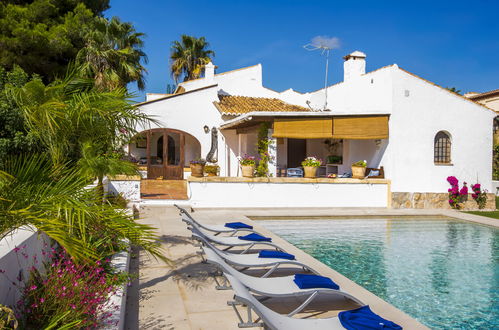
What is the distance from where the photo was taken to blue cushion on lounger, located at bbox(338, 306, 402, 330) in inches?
147

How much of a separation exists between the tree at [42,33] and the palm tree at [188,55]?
19507mm

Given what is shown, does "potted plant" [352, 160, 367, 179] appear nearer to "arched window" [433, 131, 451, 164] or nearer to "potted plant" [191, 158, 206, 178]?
"arched window" [433, 131, 451, 164]

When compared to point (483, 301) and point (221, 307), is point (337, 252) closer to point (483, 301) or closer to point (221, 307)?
point (483, 301)

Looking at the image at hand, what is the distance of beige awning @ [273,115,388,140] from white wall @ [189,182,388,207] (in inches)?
74.2

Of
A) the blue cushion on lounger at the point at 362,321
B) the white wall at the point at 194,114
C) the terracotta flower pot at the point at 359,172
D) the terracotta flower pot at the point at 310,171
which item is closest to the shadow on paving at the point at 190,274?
the blue cushion on lounger at the point at 362,321

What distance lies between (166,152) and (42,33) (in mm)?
7613

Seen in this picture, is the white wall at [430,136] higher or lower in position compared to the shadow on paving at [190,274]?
higher

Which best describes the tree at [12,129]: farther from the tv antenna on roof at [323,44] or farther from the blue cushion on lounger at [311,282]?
the tv antenna on roof at [323,44]

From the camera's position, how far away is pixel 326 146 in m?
22.3

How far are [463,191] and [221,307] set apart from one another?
46.2ft

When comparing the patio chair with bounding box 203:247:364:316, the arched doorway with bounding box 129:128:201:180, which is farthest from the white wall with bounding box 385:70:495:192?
the patio chair with bounding box 203:247:364:316

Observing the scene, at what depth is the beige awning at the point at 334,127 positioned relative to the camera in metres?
15.2

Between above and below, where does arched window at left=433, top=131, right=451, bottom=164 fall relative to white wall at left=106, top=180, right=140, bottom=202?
above

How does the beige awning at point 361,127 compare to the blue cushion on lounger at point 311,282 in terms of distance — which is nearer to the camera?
the blue cushion on lounger at point 311,282
